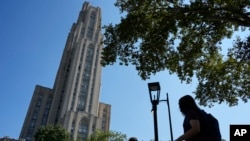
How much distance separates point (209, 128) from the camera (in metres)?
3.77

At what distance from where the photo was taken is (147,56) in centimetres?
1408

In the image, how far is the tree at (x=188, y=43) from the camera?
500 inches

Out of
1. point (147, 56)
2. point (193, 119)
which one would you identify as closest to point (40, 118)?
point (147, 56)

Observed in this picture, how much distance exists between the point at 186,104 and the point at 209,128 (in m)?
0.50

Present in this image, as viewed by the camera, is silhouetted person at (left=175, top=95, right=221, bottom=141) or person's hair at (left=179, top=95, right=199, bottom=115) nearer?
silhouetted person at (left=175, top=95, right=221, bottom=141)

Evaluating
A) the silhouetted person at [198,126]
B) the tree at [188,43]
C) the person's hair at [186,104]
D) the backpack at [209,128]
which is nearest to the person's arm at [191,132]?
the silhouetted person at [198,126]

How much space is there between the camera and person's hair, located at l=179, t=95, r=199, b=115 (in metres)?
4.06

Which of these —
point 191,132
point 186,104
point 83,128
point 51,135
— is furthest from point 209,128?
point 83,128

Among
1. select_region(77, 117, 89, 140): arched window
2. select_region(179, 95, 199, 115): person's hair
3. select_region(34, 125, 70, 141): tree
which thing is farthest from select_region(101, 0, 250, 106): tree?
select_region(77, 117, 89, 140): arched window

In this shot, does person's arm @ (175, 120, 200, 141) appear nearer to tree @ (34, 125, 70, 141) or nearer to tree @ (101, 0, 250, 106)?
tree @ (101, 0, 250, 106)

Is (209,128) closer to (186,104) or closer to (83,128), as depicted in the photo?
(186,104)

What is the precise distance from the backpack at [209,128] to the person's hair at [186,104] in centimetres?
19

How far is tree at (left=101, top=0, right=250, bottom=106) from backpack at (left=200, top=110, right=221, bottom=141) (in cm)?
899

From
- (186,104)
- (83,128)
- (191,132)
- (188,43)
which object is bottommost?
(191,132)
